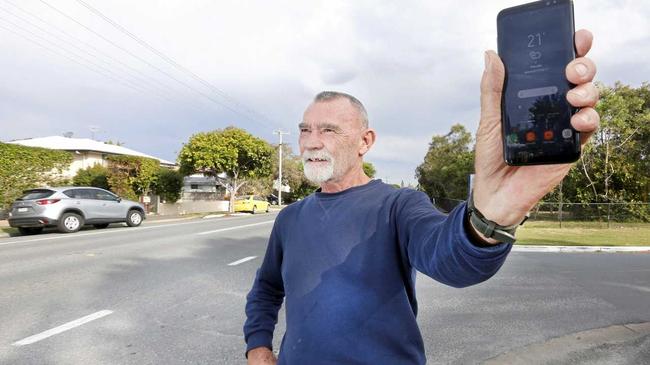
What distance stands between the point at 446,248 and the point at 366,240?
44cm

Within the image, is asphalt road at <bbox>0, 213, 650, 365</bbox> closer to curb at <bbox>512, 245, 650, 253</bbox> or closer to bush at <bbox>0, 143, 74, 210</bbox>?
curb at <bbox>512, 245, 650, 253</bbox>

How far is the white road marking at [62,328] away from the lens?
13.4 ft

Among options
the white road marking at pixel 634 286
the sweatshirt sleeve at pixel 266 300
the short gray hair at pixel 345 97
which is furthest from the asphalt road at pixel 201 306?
the short gray hair at pixel 345 97

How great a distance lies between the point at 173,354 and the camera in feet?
12.6

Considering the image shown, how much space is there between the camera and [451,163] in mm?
38250

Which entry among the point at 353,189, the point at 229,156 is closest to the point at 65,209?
the point at 353,189

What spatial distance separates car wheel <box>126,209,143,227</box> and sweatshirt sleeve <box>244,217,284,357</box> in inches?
644

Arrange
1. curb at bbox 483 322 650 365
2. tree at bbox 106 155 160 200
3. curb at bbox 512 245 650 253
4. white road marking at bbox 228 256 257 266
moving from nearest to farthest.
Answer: curb at bbox 483 322 650 365, white road marking at bbox 228 256 257 266, curb at bbox 512 245 650 253, tree at bbox 106 155 160 200

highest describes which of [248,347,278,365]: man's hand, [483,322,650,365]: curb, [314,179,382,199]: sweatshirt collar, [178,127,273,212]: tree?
[178,127,273,212]: tree

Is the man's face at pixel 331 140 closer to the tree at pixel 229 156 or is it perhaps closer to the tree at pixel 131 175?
the tree at pixel 131 175

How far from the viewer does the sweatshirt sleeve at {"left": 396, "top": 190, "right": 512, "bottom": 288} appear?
1.05 meters

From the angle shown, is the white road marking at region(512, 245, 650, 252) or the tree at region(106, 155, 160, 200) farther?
the tree at region(106, 155, 160, 200)

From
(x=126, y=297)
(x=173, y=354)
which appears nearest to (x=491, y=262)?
(x=173, y=354)

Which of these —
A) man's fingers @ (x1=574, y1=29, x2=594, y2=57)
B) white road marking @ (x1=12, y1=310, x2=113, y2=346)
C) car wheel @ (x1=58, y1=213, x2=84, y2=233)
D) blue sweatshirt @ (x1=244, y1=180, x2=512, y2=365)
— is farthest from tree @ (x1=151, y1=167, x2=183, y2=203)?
man's fingers @ (x1=574, y1=29, x2=594, y2=57)
